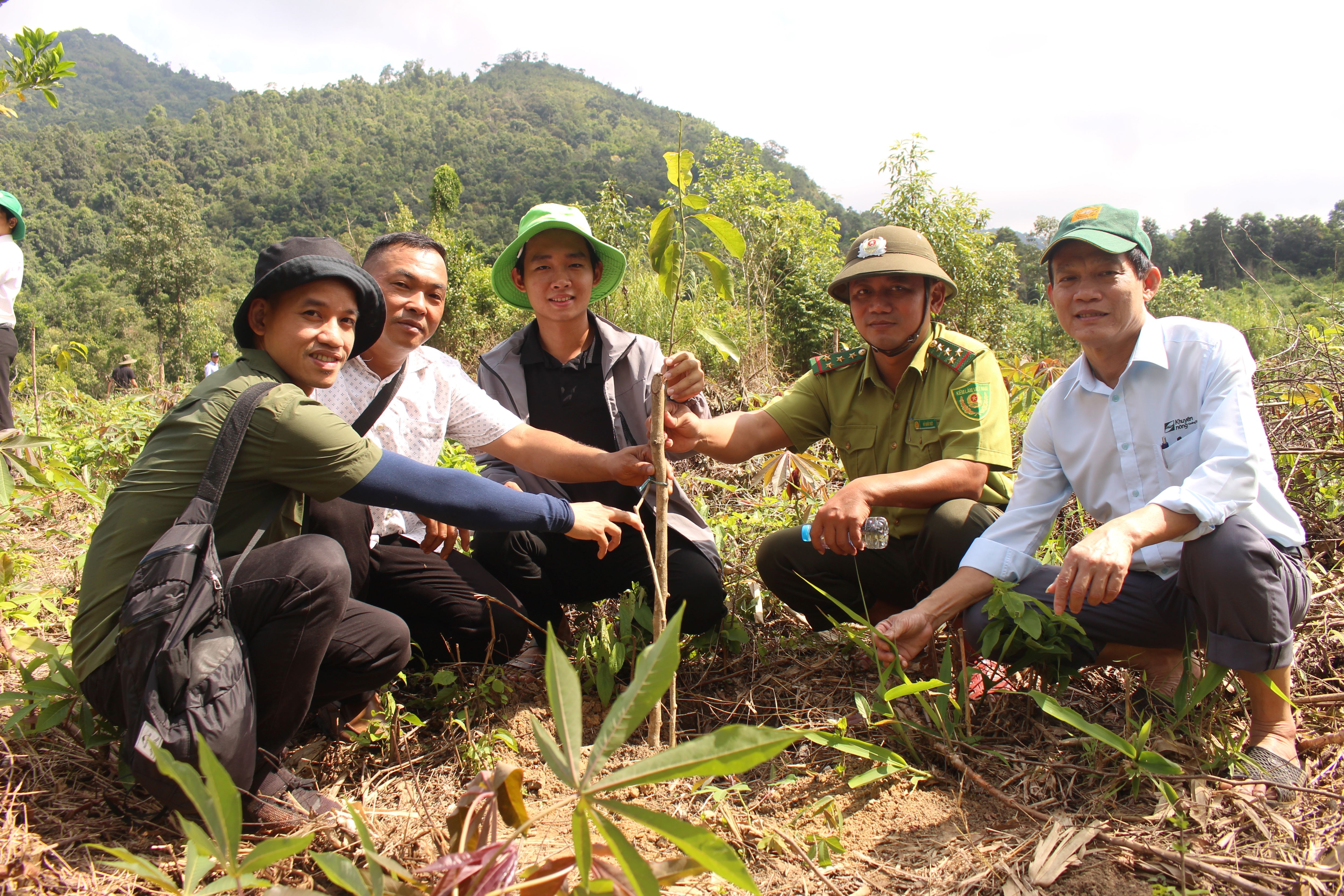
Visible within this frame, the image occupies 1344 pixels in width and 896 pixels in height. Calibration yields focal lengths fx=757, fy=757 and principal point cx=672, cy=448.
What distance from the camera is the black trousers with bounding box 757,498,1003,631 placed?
2.23 metres

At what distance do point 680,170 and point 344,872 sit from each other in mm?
1437

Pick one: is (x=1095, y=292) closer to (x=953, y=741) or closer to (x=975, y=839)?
(x=953, y=741)

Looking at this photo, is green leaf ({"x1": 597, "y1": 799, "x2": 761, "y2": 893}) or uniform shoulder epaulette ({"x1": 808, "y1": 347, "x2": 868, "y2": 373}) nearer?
green leaf ({"x1": 597, "y1": 799, "x2": 761, "y2": 893})

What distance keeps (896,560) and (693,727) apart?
83cm

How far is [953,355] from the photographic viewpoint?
2.36m

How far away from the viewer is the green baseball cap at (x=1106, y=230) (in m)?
1.88

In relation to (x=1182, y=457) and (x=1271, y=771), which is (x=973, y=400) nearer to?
(x=1182, y=457)

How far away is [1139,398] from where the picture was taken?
195 cm

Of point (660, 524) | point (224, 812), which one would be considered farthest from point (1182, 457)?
point (224, 812)

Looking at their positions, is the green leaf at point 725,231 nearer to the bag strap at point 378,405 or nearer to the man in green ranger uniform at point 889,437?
the man in green ranger uniform at point 889,437

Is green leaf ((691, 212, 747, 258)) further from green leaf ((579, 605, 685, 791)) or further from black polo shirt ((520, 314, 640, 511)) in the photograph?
black polo shirt ((520, 314, 640, 511))

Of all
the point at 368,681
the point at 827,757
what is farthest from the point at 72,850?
the point at 827,757

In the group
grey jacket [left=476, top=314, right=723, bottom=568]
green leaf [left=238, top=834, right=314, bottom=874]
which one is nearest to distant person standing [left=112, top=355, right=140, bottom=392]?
grey jacket [left=476, top=314, right=723, bottom=568]

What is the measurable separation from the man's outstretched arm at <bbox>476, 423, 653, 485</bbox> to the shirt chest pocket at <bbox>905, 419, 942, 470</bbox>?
84cm
